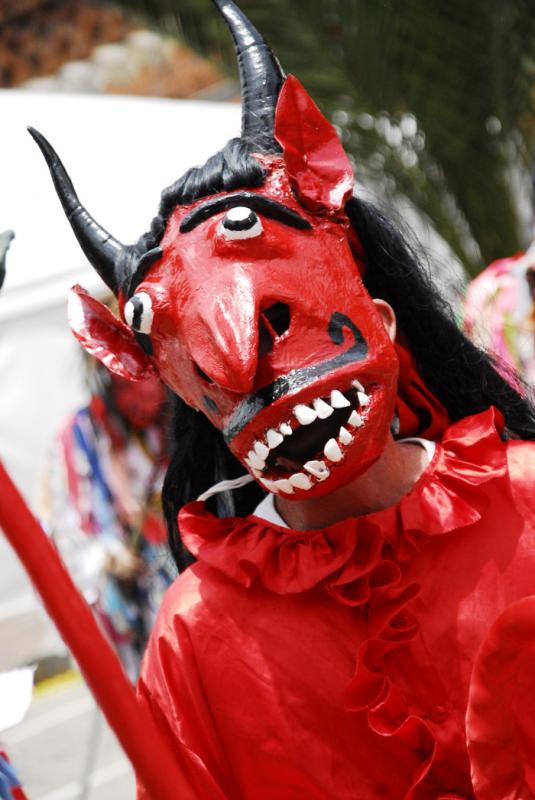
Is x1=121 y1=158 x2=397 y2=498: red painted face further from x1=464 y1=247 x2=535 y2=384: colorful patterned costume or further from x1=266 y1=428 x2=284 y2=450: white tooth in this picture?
x1=464 y1=247 x2=535 y2=384: colorful patterned costume

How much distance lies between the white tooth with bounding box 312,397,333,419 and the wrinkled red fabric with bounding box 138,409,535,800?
0.91 ft

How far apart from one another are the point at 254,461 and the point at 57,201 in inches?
176

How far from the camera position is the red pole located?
144 centimetres

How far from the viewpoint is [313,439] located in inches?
77.5

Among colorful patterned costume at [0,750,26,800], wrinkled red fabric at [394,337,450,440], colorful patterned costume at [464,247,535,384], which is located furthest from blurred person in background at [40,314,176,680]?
wrinkled red fabric at [394,337,450,440]

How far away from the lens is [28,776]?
19.7ft

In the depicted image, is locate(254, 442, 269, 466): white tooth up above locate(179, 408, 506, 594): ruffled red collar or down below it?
above

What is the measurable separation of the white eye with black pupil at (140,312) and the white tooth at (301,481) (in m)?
0.38

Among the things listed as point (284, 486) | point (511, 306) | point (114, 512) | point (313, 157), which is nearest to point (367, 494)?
point (284, 486)

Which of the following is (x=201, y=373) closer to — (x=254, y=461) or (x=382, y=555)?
(x=254, y=461)

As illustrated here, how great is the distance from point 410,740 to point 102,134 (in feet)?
16.8

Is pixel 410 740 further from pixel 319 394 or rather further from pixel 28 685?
pixel 28 685

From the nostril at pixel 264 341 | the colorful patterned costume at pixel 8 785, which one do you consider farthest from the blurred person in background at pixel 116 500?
the nostril at pixel 264 341

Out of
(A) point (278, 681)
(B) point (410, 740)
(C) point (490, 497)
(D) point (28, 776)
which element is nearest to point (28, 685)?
(A) point (278, 681)
